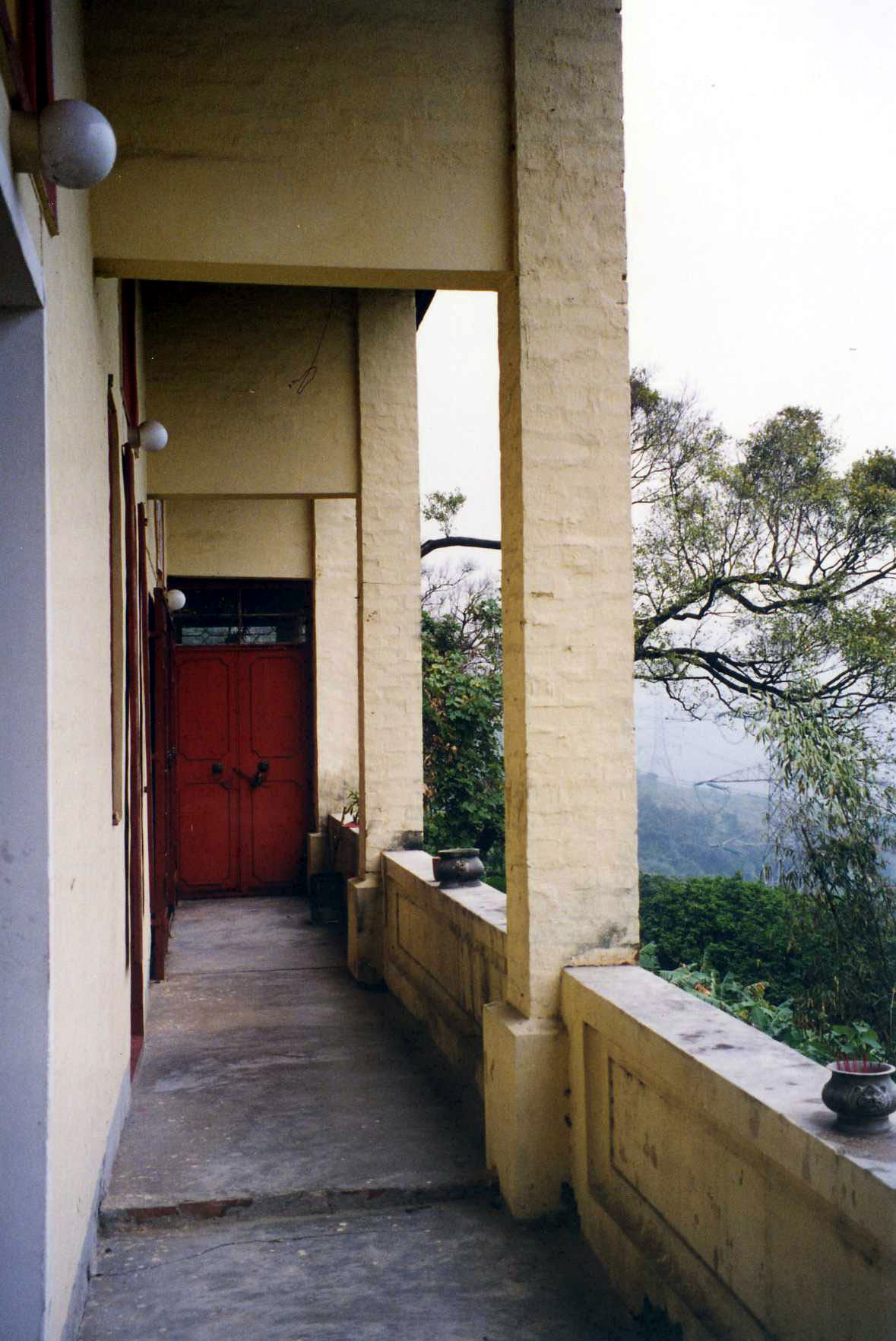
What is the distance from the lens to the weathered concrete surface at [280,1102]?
3.69 metres

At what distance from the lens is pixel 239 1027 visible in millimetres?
5734

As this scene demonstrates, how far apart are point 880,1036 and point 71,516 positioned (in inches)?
260

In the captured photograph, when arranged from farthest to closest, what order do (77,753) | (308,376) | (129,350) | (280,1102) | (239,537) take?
(239,537) < (308,376) < (129,350) < (280,1102) < (77,753)

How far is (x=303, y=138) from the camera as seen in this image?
142 inches

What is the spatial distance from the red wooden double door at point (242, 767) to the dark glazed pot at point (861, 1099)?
840cm

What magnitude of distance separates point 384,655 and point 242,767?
387 centimetres

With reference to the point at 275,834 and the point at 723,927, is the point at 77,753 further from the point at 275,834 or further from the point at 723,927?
the point at 723,927

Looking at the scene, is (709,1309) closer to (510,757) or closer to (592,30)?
(510,757)

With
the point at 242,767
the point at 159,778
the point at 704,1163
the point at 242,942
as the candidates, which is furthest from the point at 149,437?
the point at 242,767

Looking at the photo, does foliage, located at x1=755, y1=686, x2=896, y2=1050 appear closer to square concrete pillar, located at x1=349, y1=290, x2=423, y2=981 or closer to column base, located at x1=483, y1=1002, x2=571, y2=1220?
square concrete pillar, located at x1=349, y1=290, x2=423, y2=981

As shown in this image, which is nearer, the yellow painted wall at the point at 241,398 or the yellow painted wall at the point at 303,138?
the yellow painted wall at the point at 303,138

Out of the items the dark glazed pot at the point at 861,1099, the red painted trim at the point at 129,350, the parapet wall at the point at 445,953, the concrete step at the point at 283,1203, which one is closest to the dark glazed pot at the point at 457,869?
the parapet wall at the point at 445,953

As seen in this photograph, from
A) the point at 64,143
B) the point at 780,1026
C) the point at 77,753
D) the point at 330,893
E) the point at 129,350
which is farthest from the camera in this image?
the point at 330,893

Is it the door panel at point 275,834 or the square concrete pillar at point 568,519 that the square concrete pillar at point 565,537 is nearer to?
the square concrete pillar at point 568,519
